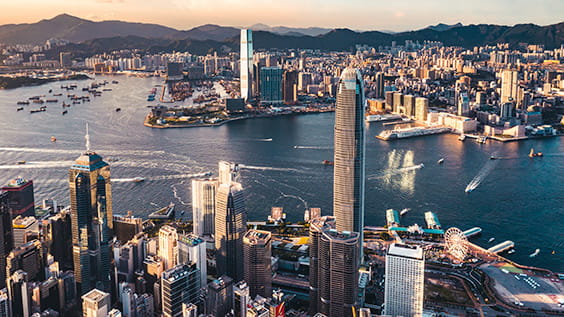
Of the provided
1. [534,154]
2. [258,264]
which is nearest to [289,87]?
[534,154]

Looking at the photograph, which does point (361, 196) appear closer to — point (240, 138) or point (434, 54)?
point (240, 138)

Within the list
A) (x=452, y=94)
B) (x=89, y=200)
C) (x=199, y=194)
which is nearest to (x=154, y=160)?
(x=199, y=194)

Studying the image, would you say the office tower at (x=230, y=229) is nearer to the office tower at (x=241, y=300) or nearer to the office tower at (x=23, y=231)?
the office tower at (x=241, y=300)

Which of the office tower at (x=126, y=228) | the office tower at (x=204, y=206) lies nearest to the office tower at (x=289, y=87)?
the office tower at (x=204, y=206)

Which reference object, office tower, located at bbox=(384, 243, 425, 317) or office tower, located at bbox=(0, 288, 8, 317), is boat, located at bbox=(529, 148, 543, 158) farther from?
office tower, located at bbox=(0, 288, 8, 317)

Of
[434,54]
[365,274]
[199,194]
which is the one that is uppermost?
[434,54]

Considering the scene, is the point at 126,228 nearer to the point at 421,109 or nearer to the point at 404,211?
the point at 404,211
